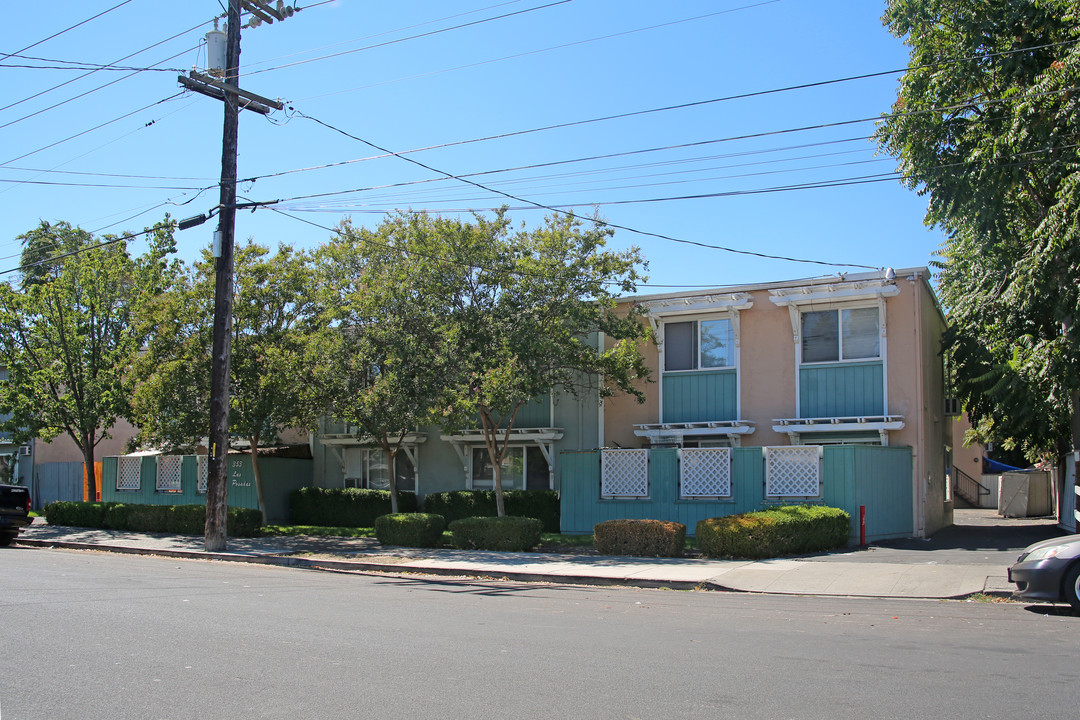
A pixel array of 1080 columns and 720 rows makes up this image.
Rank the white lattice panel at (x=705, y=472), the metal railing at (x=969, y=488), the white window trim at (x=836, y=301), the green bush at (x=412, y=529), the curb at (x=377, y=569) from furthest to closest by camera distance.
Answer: the metal railing at (x=969, y=488), the white window trim at (x=836, y=301), the white lattice panel at (x=705, y=472), the green bush at (x=412, y=529), the curb at (x=377, y=569)

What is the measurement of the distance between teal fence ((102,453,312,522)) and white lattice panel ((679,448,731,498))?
41.5 ft

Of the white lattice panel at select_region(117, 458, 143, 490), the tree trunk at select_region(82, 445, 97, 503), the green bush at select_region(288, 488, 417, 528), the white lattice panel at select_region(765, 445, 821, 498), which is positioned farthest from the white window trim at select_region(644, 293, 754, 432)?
the tree trunk at select_region(82, 445, 97, 503)

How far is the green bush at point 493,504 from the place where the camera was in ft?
73.7

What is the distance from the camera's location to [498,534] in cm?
1794

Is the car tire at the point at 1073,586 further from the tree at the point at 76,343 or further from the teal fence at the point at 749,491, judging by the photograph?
the tree at the point at 76,343

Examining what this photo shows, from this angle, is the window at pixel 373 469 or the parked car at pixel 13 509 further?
the window at pixel 373 469

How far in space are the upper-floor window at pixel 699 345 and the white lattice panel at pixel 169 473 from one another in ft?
49.1

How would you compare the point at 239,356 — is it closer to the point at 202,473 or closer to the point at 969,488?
the point at 202,473

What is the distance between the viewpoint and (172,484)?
26.2 m

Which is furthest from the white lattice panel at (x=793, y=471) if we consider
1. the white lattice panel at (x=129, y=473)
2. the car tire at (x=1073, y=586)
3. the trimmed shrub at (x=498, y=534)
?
the white lattice panel at (x=129, y=473)

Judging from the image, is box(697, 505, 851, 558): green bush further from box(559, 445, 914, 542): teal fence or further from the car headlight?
the car headlight

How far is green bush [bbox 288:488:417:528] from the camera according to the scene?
24625 mm

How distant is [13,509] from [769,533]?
16.5 m

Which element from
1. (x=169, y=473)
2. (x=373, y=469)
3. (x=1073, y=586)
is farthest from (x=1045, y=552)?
(x=169, y=473)
